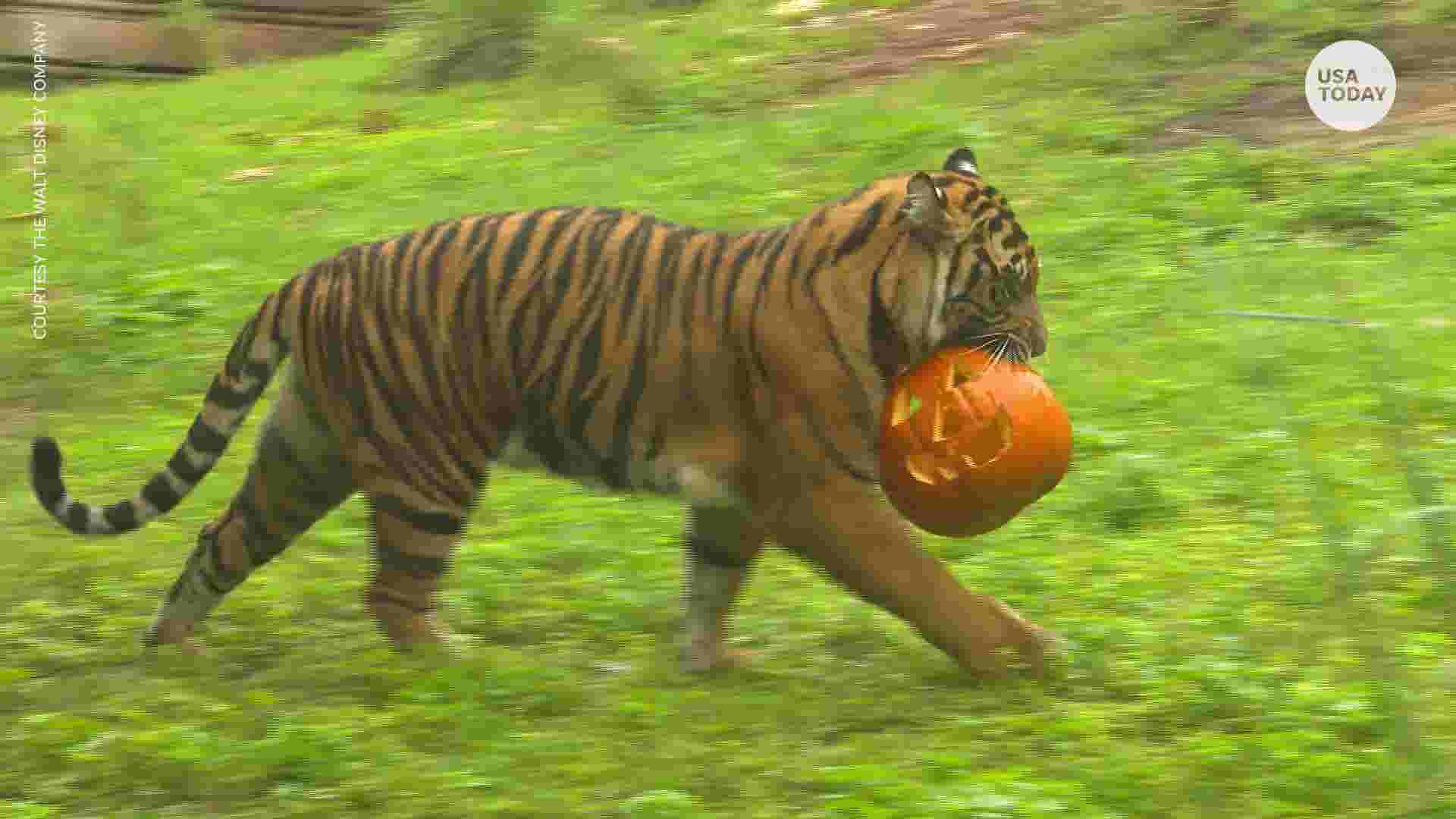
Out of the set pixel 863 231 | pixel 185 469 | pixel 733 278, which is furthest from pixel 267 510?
pixel 863 231

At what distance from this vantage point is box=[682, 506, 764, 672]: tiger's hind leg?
5.37 m

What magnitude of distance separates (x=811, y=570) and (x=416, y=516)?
1.00 metres

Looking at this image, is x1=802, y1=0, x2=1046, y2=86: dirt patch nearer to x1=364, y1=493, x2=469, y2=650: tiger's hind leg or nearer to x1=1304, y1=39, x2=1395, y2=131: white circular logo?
x1=1304, y1=39, x2=1395, y2=131: white circular logo

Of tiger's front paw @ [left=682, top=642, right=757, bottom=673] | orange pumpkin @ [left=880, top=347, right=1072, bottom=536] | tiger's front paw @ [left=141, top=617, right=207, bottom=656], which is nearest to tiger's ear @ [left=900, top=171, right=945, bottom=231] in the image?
orange pumpkin @ [left=880, top=347, right=1072, bottom=536]

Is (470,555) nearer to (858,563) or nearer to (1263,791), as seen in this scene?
(858,563)

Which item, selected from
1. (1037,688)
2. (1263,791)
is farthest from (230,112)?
(1263,791)

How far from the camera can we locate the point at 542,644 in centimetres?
562

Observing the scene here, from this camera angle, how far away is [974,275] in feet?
16.8

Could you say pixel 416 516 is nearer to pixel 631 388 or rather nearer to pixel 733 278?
pixel 631 388

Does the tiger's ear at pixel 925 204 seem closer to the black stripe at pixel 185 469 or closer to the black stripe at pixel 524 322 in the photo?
the black stripe at pixel 524 322

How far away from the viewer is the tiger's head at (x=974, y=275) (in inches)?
201

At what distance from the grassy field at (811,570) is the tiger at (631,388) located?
208 mm

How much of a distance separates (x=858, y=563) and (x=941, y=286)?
A: 667 millimetres

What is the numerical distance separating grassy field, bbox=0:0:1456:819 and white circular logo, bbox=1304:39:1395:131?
0.70ft
